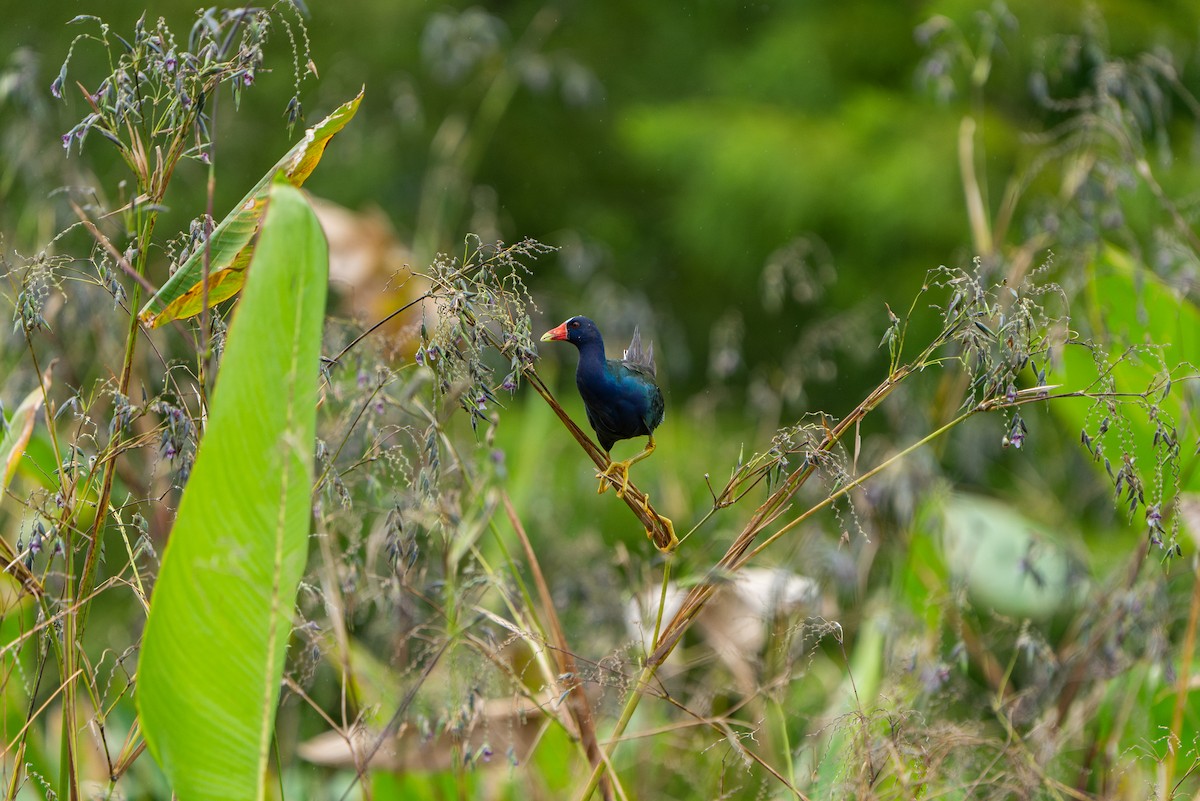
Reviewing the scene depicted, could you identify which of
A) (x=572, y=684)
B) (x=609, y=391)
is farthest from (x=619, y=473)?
(x=572, y=684)

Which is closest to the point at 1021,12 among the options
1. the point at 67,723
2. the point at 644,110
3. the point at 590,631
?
the point at 644,110

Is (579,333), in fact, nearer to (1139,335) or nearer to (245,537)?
(245,537)

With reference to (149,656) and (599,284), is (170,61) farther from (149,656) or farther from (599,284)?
(599,284)

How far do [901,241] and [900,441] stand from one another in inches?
135

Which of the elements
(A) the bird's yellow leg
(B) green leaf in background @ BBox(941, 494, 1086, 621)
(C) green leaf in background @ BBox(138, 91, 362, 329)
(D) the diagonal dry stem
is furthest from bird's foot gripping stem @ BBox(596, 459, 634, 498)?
(B) green leaf in background @ BBox(941, 494, 1086, 621)

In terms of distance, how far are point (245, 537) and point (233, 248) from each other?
402mm

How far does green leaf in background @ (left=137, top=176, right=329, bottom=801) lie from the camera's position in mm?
1045

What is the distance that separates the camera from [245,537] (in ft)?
3.58

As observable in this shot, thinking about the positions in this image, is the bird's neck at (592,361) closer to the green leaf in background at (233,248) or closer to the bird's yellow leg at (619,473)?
the bird's yellow leg at (619,473)

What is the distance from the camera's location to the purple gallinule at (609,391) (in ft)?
4.80

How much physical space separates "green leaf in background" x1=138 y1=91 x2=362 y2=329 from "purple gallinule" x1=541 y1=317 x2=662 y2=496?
0.35m

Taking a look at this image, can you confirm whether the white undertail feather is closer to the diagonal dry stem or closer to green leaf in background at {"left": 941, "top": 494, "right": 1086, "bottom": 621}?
the diagonal dry stem

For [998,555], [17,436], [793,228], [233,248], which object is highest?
[233,248]

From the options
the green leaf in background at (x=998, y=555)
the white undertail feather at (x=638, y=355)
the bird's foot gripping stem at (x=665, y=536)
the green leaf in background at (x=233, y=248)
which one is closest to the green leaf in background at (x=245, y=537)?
the green leaf in background at (x=233, y=248)
